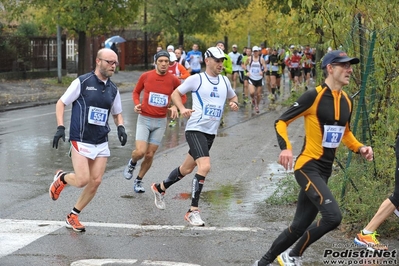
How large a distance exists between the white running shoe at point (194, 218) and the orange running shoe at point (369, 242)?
1.82m

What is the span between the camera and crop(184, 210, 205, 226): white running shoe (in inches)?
344

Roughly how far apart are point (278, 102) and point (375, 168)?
19015mm

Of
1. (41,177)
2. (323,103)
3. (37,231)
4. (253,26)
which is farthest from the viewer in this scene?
(253,26)

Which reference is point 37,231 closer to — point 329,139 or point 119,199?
point 119,199

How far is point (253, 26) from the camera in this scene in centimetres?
5094

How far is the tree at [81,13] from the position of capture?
104ft

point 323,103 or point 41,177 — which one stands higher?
point 323,103

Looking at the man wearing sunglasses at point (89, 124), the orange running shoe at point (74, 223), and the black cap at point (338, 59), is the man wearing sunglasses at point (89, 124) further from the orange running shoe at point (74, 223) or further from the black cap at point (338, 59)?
the black cap at point (338, 59)

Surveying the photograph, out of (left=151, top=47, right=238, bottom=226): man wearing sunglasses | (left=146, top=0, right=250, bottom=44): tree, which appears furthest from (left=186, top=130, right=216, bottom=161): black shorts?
(left=146, top=0, right=250, bottom=44): tree

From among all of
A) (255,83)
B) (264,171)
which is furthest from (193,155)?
(255,83)

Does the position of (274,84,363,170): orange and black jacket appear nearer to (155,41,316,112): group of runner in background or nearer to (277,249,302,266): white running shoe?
(277,249,302,266): white running shoe

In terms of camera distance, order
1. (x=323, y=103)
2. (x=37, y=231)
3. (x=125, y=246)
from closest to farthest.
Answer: (x=323, y=103) < (x=125, y=246) < (x=37, y=231)

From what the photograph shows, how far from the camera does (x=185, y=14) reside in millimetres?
41375

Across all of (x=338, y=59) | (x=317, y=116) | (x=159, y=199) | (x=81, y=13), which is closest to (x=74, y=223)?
(x=159, y=199)
